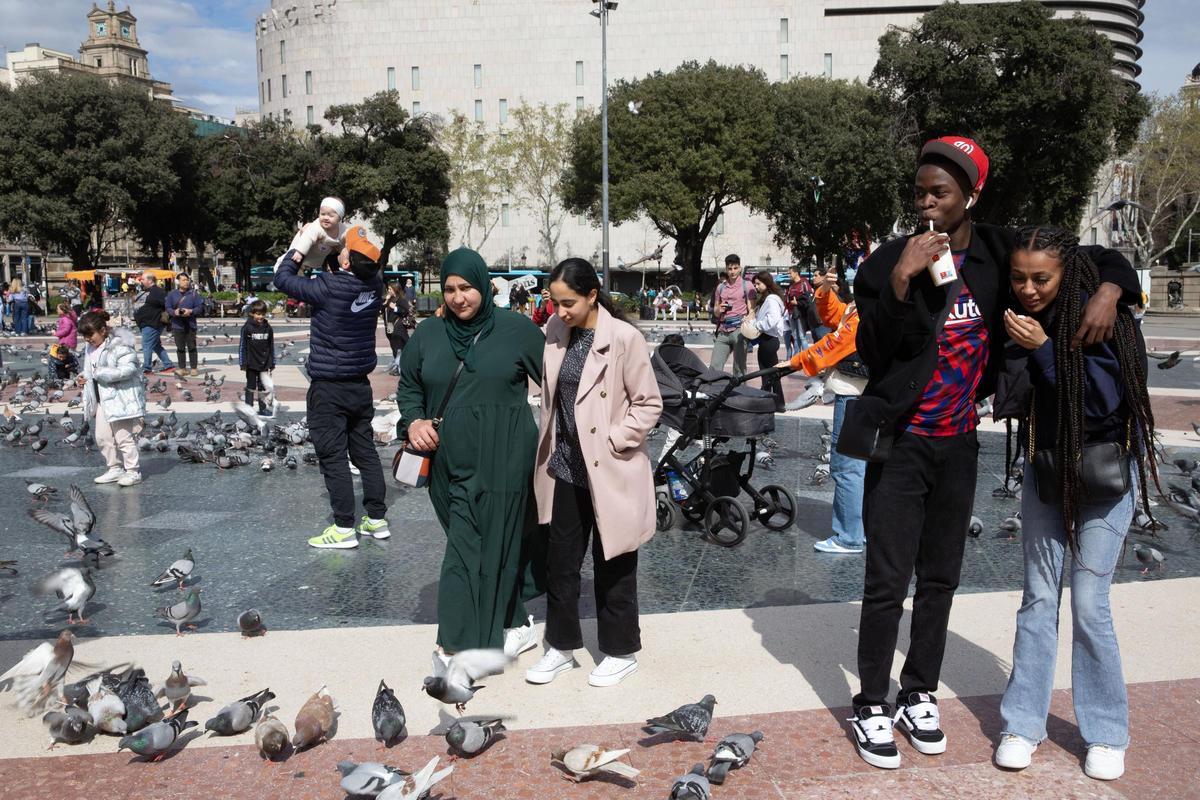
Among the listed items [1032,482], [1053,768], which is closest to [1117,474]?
[1032,482]

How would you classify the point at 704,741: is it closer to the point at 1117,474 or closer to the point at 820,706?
the point at 820,706

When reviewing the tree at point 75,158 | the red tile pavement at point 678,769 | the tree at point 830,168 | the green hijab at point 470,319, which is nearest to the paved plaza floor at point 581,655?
the red tile pavement at point 678,769

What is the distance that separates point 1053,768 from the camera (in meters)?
3.29

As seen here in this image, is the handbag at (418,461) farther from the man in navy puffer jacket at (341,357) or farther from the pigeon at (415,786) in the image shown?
the man in navy puffer jacket at (341,357)

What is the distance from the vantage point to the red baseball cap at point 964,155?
314 centimetres

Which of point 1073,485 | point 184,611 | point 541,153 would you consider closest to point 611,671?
point 1073,485

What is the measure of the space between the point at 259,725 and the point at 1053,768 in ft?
8.77

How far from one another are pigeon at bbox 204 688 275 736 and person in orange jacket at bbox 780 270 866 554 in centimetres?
321

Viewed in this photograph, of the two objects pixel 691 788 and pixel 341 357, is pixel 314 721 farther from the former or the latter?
pixel 341 357

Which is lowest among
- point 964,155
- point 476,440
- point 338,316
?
point 476,440

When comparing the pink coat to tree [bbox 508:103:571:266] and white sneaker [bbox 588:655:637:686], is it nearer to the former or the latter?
white sneaker [bbox 588:655:637:686]

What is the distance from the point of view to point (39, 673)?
382cm

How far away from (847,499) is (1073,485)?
9.74ft

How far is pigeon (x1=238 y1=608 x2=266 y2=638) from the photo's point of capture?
4.60 metres
